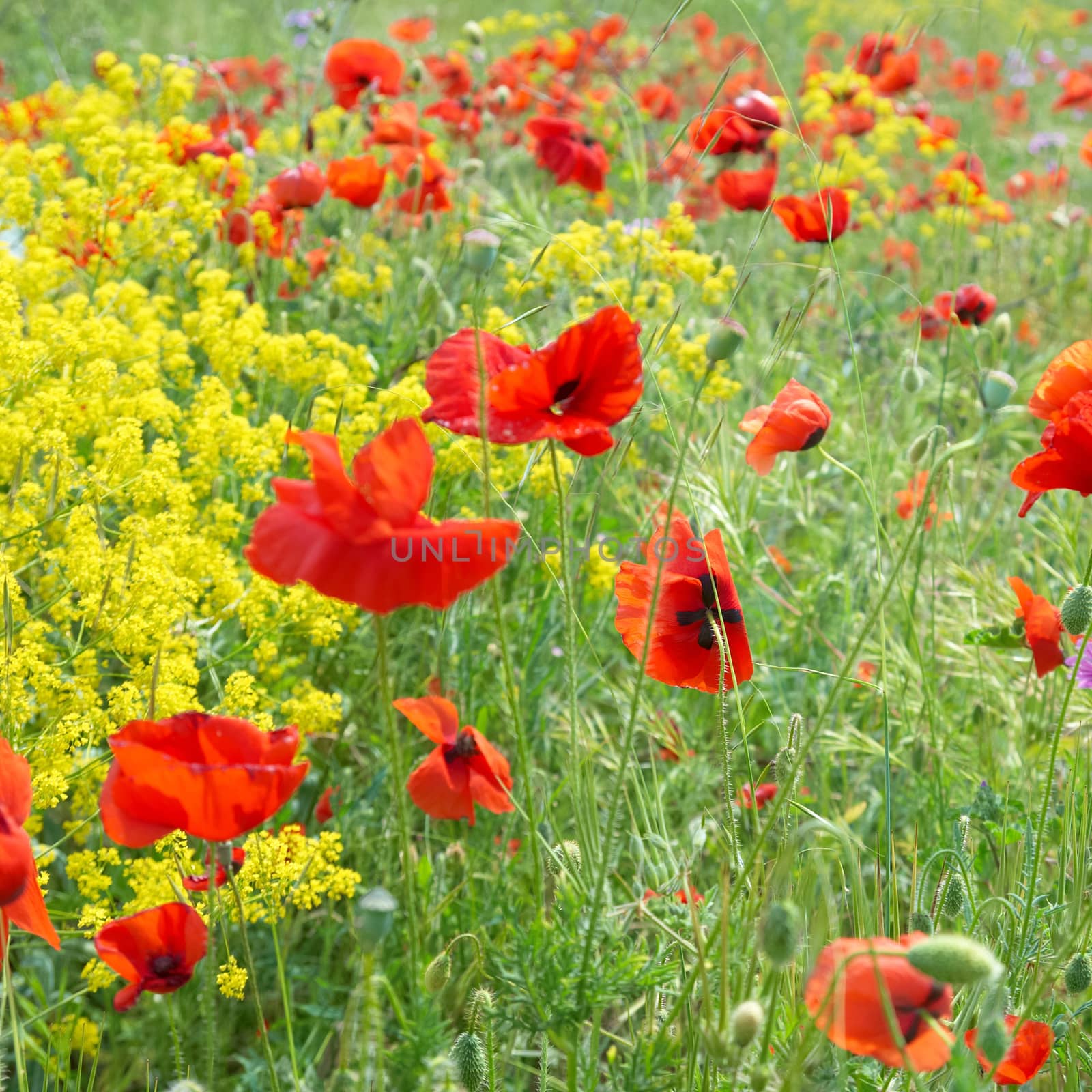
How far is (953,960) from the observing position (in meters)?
0.79

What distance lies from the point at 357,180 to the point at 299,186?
0.77 feet

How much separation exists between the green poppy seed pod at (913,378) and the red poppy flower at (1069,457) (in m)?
0.54

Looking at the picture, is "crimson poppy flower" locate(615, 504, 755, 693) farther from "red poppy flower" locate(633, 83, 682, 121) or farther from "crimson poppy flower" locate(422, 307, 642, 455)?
"red poppy flower" locate(633, 83, 682, 121)

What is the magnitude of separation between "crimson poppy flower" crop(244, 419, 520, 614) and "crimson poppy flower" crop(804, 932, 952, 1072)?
1.30 feet

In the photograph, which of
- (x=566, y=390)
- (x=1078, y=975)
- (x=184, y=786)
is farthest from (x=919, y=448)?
(x=184, y=786)

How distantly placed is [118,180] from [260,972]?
5.54 ft

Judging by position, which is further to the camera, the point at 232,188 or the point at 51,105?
the point at 51,105

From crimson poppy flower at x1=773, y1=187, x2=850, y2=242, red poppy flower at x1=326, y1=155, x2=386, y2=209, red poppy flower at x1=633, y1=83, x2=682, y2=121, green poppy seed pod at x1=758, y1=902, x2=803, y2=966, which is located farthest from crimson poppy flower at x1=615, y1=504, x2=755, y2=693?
red poppy flower at x1=633, y1=83, x2=682, y2=121

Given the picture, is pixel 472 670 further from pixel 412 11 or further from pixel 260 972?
pixel 412 11

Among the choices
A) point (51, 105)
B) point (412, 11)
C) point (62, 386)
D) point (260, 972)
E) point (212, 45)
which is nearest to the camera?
point (62, 386)

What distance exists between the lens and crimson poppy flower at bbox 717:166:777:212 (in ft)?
8.89

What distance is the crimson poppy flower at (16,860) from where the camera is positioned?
92 cm

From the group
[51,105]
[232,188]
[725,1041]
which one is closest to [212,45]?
[51,105]

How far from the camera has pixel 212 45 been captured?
6523mm
